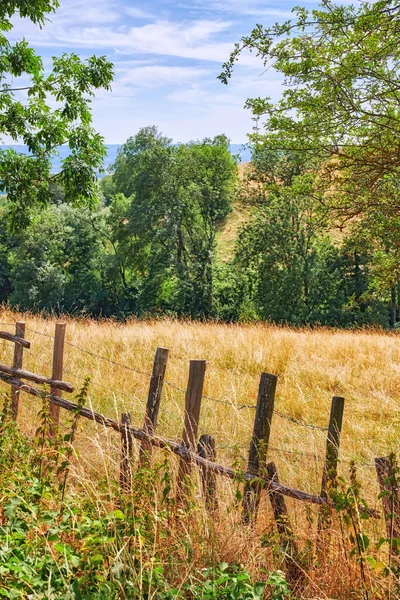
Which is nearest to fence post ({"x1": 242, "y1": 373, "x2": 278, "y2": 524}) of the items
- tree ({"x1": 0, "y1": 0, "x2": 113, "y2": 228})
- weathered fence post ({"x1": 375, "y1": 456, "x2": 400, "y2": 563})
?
weathered fence post ({"x1": 375, "y1": 456, "x2": 400, "y2": 563})

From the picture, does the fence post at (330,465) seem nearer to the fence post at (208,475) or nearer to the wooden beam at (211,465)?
the wooden beam at (211,465)

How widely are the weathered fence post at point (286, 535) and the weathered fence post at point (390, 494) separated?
54 cm

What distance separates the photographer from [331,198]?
9.01 m

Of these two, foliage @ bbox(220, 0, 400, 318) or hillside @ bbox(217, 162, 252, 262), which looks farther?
hillside @ bbox(217, 162, 252, 262)

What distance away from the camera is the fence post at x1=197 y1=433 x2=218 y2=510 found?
3.57m

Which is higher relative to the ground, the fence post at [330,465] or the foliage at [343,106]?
the foliage at [343,106]

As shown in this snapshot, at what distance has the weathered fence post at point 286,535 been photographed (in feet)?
10.3

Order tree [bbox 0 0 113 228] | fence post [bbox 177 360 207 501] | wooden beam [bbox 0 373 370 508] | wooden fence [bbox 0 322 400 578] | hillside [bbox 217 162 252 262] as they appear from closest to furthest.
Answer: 1. wooden fence [bbox 0 322 400 578]
2. wooden beam [bbox 0 373 370 508]
3. fence post [bbox 177 360 207 501]
4. tree [bbox 0 0 113 228]
5. hillside [bbox 217 162 252 262]

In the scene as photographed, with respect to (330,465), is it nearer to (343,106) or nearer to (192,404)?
(192,404)

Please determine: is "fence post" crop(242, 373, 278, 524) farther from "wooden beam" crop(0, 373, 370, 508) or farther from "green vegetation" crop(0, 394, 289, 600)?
"green vegetation" crop(0, 394, 289, 600)

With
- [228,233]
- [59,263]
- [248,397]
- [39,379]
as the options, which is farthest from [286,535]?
[228,233]

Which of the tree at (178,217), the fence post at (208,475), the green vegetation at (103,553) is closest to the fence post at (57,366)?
the green vegetation at (103,553)

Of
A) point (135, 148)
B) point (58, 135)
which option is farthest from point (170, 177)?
point (58, 135)

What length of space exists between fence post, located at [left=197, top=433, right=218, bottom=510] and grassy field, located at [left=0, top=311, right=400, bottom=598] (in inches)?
4.2
